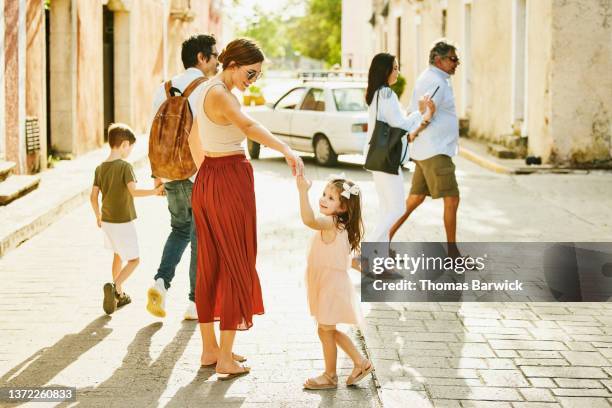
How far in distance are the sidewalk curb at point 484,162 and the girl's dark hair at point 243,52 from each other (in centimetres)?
1038

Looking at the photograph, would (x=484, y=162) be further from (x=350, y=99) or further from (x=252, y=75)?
(x=252, y=75)

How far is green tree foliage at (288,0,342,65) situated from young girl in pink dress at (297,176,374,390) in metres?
55.0

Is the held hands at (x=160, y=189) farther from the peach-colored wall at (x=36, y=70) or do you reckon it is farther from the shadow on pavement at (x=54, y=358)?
the peach-colored wall at (x=36, y=70)

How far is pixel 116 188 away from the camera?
682 cm

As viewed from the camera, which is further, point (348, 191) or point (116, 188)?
point (116, 188)

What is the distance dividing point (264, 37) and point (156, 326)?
98829mm

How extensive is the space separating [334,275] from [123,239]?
2.16 meters

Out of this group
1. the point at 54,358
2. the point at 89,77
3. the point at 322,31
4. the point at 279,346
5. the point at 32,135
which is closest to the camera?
the point at 54,358

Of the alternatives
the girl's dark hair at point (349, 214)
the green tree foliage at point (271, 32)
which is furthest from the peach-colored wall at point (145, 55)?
the green tree foliage at point (271, 32)

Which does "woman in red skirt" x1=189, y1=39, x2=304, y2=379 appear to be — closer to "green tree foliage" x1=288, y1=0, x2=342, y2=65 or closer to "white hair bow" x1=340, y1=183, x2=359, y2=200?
"white hair bow" x1=340, y1=183, x2=359, y2=200

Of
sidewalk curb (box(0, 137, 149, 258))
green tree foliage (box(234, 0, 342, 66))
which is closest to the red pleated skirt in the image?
sidewalk curb (box(0, 137, 149, 258))

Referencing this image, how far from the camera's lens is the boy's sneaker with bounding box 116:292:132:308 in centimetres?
695

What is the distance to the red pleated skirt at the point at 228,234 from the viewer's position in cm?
541

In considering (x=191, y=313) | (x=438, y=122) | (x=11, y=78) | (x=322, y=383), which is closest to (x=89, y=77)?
(x=11, y=78)
